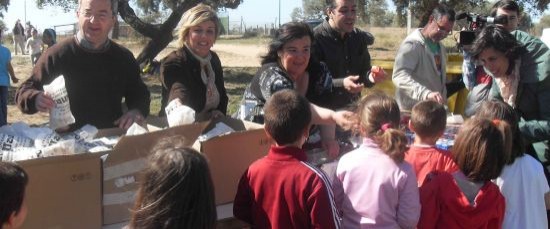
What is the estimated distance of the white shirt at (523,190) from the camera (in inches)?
111

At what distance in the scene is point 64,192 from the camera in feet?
7.52

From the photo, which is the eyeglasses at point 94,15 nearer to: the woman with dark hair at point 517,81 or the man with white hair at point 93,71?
the man with white hair at point 93,71

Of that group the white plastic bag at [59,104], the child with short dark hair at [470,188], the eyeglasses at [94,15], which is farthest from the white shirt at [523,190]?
the eyeglasses at [94,15]

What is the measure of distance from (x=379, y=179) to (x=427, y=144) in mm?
490

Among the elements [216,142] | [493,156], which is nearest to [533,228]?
[493,156]

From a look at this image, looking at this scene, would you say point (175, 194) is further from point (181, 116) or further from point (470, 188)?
point (470, 188)

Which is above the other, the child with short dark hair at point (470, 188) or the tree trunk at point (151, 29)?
the tree trunk at point (151, 29)

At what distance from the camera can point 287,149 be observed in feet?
7.55

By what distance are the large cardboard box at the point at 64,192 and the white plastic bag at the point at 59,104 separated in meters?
0.43

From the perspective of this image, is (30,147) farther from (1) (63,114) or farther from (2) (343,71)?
(2) (343,71)

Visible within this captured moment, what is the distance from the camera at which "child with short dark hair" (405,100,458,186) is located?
274 cm

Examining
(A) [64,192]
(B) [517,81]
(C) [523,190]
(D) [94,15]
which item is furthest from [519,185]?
(D) [94,15]

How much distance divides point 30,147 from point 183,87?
0.94m

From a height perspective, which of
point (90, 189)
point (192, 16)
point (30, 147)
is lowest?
point (90, 189)
